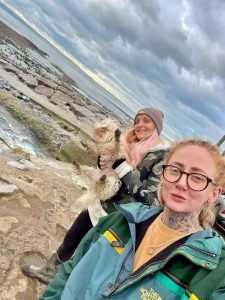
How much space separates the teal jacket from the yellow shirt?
0.04 meters

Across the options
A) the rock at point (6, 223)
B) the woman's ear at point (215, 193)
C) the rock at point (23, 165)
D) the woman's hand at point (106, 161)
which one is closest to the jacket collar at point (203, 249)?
the woman's ear at point (215, 193)

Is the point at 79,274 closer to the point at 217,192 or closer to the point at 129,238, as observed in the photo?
the point at 129,238

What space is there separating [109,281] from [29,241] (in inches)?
112

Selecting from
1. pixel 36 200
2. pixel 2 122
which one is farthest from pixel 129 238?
pixel 2 122

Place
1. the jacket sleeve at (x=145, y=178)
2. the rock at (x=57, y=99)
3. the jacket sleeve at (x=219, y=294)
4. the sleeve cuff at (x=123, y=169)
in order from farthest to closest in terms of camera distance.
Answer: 1. the rock at (x=57, y=99)
2. the sleeve cuff at (x=123, y=169)
3. the jacket sleeve at (x=145, y=178)
4. the jacket sleeve at (x=219, y=294)

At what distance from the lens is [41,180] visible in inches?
244

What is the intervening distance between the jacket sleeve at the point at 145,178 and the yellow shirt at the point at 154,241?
757 mm

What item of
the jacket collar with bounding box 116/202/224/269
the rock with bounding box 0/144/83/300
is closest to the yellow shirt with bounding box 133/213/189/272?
the jacket collar with bounding box 116/202/224/269

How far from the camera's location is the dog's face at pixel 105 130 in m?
2.91

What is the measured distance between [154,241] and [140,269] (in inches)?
8.7

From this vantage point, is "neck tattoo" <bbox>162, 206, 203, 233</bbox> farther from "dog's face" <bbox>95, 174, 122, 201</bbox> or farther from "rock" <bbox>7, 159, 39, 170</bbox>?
"rock" <bbox>7, 159, 39, 170</bbox>

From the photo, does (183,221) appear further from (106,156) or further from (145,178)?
(106,156)

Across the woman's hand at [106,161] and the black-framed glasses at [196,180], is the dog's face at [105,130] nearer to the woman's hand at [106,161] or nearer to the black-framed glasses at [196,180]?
the woman's hand at [106,161]

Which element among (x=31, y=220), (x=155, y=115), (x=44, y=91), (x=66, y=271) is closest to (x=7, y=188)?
(x=31, y=220)
